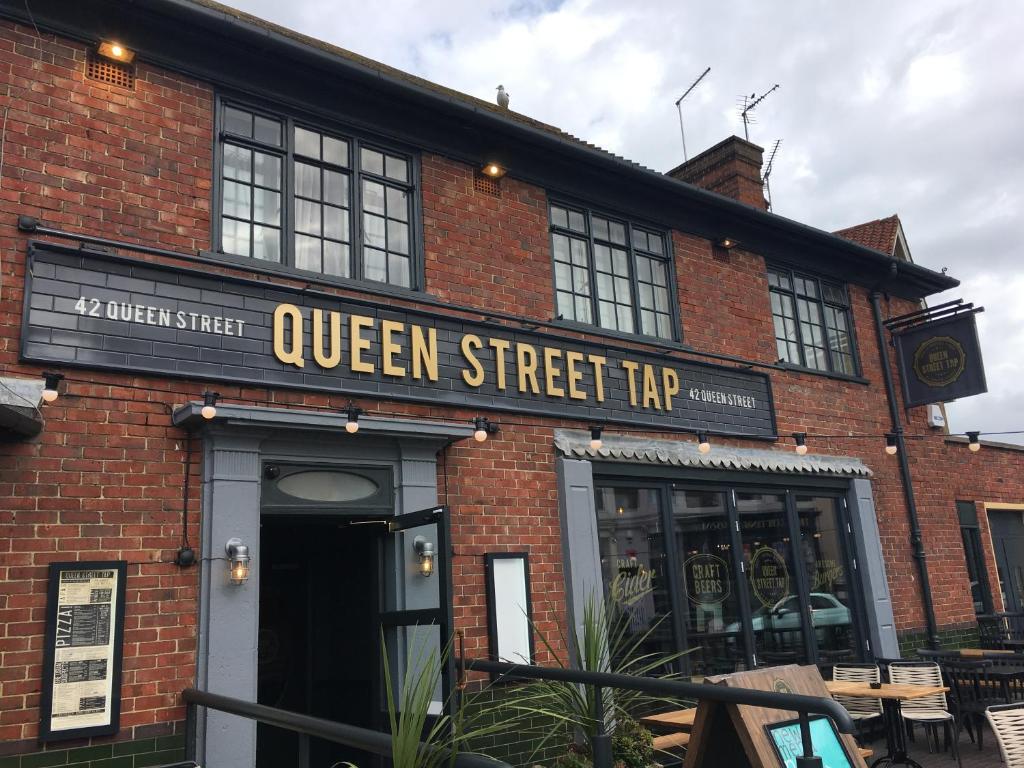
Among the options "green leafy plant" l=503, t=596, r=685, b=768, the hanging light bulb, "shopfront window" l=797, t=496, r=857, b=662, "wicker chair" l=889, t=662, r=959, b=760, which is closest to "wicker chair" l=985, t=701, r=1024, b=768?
"green leafy plant" l=503, t=596, r=685, b=768

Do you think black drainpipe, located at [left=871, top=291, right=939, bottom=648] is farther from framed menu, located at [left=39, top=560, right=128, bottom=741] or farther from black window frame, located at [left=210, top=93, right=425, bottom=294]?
framed menu, located at [left=39, top=560, right=128, bottom=741]

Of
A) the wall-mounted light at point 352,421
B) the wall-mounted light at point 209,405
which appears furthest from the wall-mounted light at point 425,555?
the wall-mounted light at point 209,405

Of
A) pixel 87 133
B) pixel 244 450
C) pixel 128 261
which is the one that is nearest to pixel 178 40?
pixel 87 133

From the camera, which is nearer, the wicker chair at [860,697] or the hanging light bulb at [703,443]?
the hanging light bulb at [703,443]

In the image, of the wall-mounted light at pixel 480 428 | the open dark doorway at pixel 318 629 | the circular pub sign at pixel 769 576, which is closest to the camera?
the wall-mounted light at pixel 480 428

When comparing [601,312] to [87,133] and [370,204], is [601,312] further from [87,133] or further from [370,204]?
[87,133]

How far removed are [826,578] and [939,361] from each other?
3678 millimetres

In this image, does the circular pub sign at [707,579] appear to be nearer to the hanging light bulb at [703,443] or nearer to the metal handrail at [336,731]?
the hanging light bulb at [703,443]

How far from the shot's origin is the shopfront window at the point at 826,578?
10.0 m

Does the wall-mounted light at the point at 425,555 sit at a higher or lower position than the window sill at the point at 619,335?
lower

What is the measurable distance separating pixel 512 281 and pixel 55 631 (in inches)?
189

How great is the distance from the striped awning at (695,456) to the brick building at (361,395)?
0.04m

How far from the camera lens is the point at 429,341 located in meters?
7.29

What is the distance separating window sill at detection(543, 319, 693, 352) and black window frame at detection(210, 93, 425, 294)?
5.14 ft
